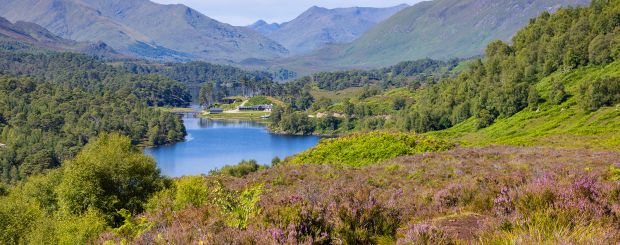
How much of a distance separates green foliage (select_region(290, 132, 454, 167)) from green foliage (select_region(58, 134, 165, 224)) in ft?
57.0

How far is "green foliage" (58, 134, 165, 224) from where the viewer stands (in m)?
Result: 18.1

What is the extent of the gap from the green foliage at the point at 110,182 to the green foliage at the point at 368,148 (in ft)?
57.0

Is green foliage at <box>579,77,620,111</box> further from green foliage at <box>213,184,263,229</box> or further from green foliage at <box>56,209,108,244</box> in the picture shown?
green foliage at <box>213,184,263,229</box>

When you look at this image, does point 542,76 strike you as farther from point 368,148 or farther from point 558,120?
point 368,148

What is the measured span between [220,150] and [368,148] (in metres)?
121

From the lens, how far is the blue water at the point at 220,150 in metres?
129

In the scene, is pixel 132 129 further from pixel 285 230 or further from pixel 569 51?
pixel 285 230

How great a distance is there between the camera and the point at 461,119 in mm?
124312

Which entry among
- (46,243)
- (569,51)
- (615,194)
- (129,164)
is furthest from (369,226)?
(569,51)

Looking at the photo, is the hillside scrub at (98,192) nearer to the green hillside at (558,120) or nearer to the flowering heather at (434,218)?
the flowering heather at (434,218)

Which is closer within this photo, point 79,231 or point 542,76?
point 79,231

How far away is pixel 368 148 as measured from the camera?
37469 millimetres

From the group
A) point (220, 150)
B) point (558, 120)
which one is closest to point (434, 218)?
point (558, 120)

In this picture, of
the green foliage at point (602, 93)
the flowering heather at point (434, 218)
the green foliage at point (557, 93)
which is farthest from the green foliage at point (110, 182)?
the green foliage at point (557, 93)
